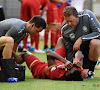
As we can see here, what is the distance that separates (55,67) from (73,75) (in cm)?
29

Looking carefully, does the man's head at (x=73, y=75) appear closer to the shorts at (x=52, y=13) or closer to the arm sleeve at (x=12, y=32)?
the arm sleeve at (x=12, y=32)

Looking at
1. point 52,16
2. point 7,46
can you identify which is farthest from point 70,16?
point 52,16

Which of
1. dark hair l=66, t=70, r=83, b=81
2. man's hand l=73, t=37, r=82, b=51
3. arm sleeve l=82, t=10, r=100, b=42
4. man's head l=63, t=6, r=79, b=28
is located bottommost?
dark hair l=66, t=70, r=83, b=81

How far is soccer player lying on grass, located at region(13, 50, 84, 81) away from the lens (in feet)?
13.4

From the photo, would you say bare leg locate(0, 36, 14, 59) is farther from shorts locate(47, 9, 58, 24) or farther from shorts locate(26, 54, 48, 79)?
shorts locate(47, 9, 58, 24)

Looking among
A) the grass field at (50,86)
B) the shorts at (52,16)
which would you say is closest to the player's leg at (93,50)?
the grass field at (50,86)

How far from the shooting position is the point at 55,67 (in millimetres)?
4219

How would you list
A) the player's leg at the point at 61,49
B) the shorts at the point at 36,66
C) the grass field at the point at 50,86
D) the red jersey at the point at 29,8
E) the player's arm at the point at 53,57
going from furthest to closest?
1. the red jersey at the point at 29,8
2. the player's leg at the point at 61,49
3. the shorts at the point at 36,66
4. the player's arm at the point at 53,57
5. the grass field at the point at 50,86

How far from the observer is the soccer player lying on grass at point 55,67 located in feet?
13.4

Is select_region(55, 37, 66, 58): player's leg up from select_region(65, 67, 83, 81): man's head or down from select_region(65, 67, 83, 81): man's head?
up

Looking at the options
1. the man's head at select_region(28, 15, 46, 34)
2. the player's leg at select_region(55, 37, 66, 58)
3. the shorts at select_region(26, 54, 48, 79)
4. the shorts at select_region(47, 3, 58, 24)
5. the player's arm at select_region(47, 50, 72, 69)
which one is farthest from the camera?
the shorts at select_region(47, 3, 58, 24)

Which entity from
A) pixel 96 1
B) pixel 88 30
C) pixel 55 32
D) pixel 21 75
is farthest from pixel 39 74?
pixel 96 1

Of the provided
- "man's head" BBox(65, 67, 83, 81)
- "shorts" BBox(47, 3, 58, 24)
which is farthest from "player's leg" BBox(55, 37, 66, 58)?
"shorts" BBox(47, 3, 58, 24)

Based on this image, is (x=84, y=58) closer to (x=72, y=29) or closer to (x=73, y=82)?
(x=72, y=29)
